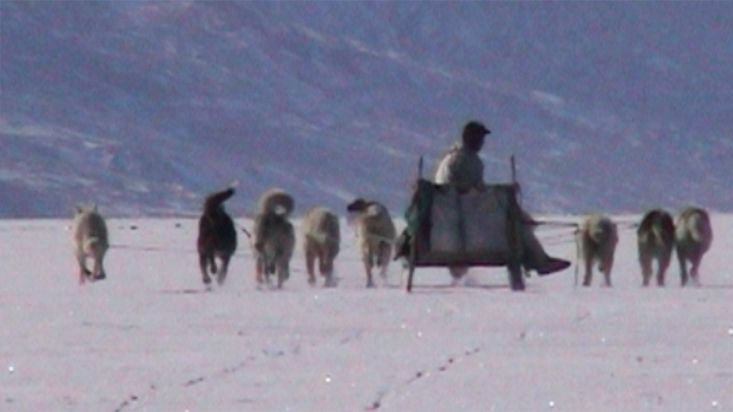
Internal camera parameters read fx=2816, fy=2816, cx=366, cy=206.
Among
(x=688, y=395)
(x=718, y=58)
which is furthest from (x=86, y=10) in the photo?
(x=688, y=395)

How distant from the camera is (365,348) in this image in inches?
483

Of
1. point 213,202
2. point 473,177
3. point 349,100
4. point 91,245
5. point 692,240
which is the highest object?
point 349,100

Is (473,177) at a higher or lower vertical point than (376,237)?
higher

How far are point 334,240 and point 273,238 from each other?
1.58 feet

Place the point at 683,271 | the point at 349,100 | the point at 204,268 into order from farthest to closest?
the point at 349,100
the point at 683,271
the point at 204,268

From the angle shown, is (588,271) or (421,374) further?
(588,271)

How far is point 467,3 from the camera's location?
140750 millimetres

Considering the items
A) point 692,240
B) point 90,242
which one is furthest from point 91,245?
point 692,240

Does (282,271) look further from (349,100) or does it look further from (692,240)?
(349,100)

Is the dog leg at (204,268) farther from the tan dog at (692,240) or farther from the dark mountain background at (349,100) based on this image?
the dark mountain background at (349,100)

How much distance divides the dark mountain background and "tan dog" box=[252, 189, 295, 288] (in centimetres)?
7101

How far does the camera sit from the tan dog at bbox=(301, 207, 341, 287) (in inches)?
835

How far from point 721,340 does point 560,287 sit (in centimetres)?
757

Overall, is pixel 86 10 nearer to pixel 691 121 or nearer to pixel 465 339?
pixel 691 121
